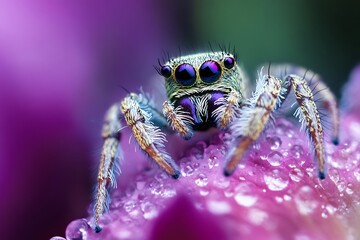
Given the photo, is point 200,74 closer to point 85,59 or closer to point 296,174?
point 296,174

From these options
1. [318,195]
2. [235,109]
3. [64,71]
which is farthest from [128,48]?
[318,195]

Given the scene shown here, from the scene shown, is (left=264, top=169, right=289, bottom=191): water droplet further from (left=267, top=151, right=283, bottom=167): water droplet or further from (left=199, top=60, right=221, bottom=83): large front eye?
(left=199, top=60, right=221, bottom=83): large front eye

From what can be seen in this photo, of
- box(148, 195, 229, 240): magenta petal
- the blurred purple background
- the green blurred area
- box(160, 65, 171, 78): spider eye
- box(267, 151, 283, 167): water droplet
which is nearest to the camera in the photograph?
box(148, 195, 229, 240): magenta petal

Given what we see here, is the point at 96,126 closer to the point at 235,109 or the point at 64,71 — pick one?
the point at 64,71

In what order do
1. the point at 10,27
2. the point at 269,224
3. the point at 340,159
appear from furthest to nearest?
the point at 10,27
the point at 340,159
the point at 269,224

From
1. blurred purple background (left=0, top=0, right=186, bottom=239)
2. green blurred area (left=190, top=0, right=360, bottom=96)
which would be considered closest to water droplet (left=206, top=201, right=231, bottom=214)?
blurred purple background (left=0, top=0, right=186, bottom=239)

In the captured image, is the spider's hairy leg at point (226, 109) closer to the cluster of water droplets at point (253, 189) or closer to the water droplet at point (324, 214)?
the cluster of water droplets at point (253, 189)

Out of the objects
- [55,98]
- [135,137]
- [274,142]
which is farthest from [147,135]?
[55,98]
